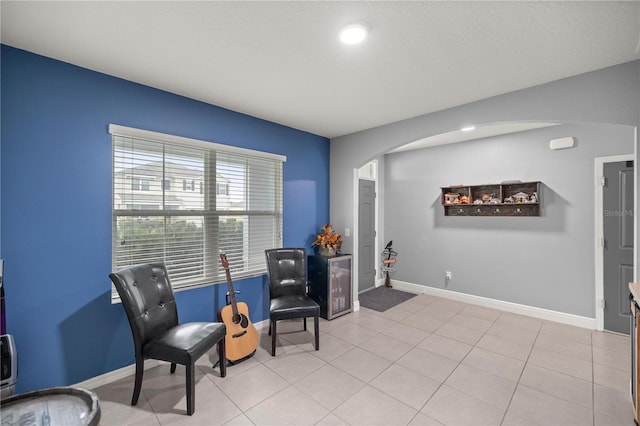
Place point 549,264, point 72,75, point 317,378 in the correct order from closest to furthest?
point 72,75
point 317,378
point 549,264

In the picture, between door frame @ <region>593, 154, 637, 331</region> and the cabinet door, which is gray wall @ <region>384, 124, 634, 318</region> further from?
the cabinet door

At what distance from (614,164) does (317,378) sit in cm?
412

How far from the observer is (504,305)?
4.04m

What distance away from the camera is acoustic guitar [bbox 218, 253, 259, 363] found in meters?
2.60

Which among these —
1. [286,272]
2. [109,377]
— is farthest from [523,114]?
[109,377]

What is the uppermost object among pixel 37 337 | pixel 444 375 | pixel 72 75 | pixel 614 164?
pixel 72 75

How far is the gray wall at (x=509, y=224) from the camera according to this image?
343cm

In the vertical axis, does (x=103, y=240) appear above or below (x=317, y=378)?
above

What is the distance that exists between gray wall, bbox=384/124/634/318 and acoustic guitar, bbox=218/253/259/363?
11.0ft

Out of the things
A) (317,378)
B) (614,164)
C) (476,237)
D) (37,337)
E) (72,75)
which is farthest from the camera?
(476,237)

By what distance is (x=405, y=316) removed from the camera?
12.6ft

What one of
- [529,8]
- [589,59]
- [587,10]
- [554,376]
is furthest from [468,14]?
[554,376]

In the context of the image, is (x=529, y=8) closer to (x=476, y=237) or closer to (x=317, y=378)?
(x=317, y=378)

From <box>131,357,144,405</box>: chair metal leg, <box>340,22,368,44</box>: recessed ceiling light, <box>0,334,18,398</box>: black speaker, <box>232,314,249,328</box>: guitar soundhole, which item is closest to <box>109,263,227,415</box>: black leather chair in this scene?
<box>131,357,144,405</box>: chair metal leg
